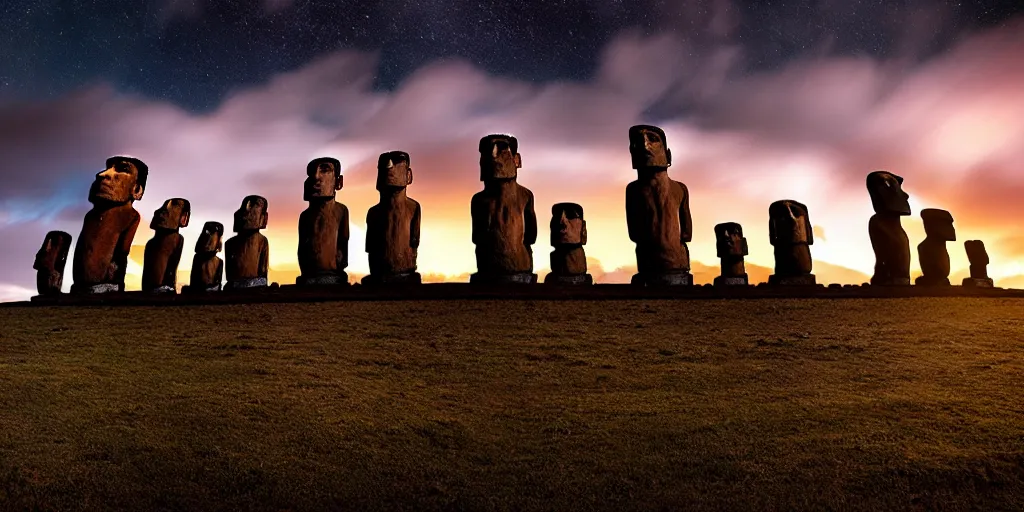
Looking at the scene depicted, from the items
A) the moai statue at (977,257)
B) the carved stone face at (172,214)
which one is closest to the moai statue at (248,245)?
the carved stone face at (172,214)

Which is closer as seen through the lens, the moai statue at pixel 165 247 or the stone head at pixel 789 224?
the stone head at pixel 789 224

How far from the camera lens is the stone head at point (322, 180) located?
1533 cm

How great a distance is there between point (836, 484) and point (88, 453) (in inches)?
217

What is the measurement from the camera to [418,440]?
668 centimetres

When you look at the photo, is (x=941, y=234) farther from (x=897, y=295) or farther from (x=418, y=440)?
(x=418, y=440)

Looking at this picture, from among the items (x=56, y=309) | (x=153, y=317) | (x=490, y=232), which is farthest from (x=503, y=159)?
(x=56, y=309)

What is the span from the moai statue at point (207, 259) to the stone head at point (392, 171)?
6311 mm

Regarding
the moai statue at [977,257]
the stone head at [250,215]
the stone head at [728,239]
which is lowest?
the moai statue at [977,257]

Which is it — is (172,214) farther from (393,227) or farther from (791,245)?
(791,245)

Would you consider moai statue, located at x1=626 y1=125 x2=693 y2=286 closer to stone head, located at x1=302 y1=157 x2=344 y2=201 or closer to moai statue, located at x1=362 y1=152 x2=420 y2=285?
moai statue, located at x1=362 y1=152 x2=420 y2=285

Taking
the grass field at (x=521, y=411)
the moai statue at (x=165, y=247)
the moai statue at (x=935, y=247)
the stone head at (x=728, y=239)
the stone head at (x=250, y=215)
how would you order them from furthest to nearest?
the stone head at (x=728, y=239) < the moai statue at (x=165, y=247) < the stone head at (x=250, y=215) < the moai statue at (x=935, y=247) < the grass field at (x=521, y=411)

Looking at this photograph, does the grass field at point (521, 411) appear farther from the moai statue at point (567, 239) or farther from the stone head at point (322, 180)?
the moai statue at point (567, 239)

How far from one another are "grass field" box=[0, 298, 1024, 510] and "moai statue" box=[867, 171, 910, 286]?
13.0ft

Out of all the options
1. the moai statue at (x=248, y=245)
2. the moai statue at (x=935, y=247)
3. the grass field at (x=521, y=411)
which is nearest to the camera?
the grass field at (x=521, y=411)
